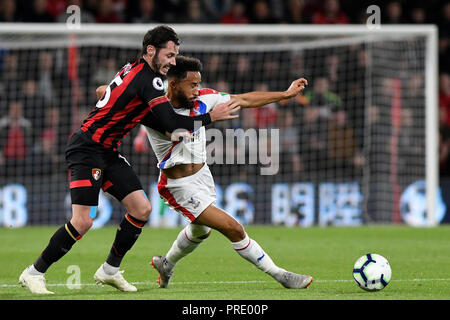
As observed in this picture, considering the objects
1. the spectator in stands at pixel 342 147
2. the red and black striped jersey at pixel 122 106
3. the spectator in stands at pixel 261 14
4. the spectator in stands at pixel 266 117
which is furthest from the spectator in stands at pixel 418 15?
the red and black striped jersey at pixel 122 106

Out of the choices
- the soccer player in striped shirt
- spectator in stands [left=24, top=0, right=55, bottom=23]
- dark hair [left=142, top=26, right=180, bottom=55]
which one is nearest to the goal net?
spectator in stands [left=24, top=0, right=55, bottom=23]

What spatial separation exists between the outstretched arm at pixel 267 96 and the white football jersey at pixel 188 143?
20cm

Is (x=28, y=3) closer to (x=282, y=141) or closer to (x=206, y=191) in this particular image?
(x=282, y=141)

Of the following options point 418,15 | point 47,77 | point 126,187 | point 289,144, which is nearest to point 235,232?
point 126,187

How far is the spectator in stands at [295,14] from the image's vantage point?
57.6 ft

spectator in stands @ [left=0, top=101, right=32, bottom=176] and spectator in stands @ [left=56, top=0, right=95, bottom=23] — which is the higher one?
spectator in stands @ [left=56, top=0, right=95, bottom=23]

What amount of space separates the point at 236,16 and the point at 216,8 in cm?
95

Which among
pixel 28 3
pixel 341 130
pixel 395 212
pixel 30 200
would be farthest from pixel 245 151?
pixel 28 3

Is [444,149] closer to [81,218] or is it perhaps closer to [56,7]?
[56,7]

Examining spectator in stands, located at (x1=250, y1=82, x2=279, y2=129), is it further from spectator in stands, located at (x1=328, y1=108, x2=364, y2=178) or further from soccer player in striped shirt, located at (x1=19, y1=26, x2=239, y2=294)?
soccer player in striped shirt, located at (x1=19, y1=26, x2=239, y2=294)

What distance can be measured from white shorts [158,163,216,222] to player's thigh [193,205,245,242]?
0.06 metres

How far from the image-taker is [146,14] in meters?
17.0

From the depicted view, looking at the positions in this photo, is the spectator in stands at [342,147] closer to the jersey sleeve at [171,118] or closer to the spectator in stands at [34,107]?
the spectator in stands at [34,107]

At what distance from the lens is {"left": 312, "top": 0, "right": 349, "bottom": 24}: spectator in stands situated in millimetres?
17266
